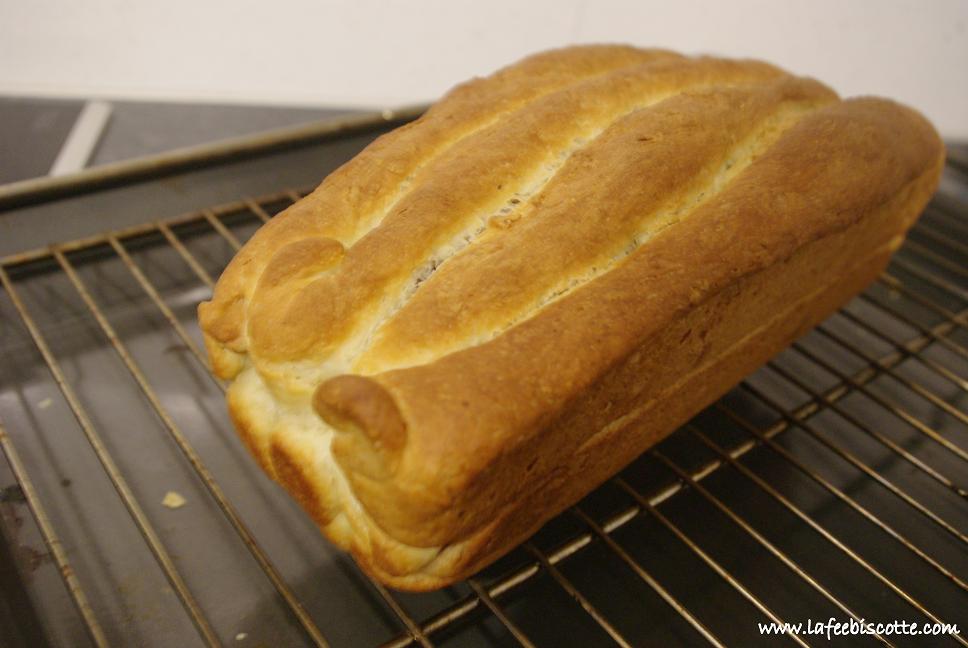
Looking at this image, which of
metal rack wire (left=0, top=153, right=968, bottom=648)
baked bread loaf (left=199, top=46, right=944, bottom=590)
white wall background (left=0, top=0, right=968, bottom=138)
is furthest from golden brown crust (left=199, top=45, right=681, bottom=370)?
white wall background (left=0, top=0, right=968, bottom=138)

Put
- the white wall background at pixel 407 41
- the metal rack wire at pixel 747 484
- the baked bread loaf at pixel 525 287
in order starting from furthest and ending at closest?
the white wall background at pixel 407 41
the metal rack wire at pixel 747 484
the baked bread loaf at pixel 525 287

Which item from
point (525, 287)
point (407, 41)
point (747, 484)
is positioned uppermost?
point (525, 287)

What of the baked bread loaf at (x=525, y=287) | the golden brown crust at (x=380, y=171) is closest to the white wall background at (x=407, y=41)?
the golden brown crust at (x=380, y=171)

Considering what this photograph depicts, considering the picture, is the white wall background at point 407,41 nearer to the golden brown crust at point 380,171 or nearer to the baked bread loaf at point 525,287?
the golden brown crust at point 380,171

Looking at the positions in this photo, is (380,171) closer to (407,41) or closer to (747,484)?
(747,484)

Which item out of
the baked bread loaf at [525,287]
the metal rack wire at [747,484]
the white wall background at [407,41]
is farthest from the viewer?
the white wall background at [407,41]

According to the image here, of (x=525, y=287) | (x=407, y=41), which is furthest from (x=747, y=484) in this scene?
(x=407, y=41)

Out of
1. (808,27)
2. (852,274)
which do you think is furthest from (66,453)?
(808,27)
